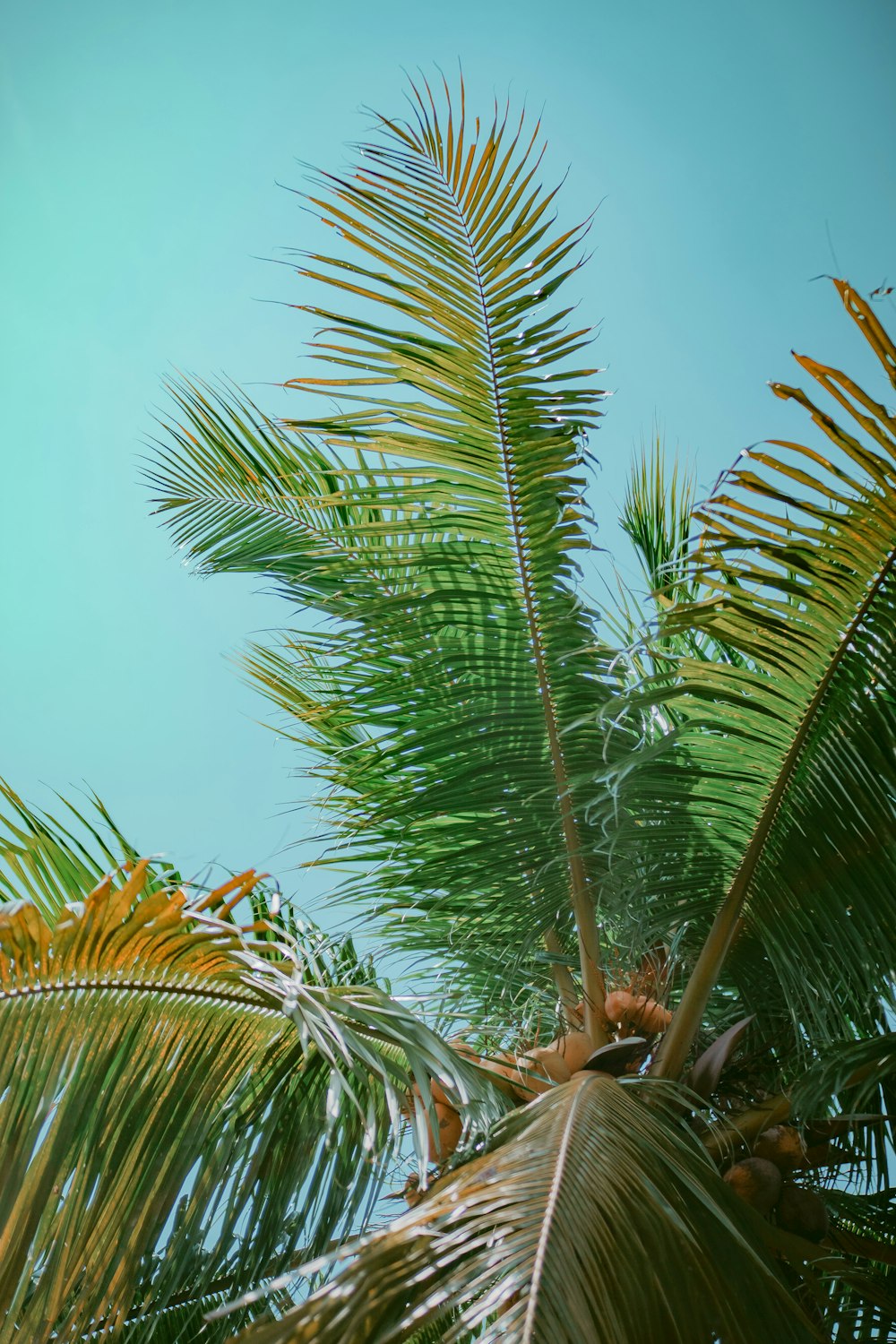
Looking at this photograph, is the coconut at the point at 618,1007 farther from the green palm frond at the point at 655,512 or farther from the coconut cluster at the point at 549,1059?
the green palm frond at the point at 655,512

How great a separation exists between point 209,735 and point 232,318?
3737 millimetres

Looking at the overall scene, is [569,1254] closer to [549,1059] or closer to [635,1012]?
[549,1059]

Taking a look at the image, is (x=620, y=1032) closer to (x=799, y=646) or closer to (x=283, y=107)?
(x=799, y=646)

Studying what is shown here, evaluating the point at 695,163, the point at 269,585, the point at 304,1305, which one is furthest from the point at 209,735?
the point at 304,1305

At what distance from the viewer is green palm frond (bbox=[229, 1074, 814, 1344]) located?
1437 millimetres

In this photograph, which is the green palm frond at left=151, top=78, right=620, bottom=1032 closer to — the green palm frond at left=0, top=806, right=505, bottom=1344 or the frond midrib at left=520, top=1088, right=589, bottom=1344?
the green palm frond at left=0, top=806, right=505, bottom=1344

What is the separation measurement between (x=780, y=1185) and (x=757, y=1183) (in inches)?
Answer: 3.0

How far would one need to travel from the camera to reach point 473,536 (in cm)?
260

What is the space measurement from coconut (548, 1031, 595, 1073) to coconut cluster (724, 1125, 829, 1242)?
0.32m

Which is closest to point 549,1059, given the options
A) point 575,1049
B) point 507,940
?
point 575,1049

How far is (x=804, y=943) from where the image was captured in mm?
2369

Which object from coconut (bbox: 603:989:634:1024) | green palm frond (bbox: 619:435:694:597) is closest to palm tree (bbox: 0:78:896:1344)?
coconut (bbox: 603:989:634:1024)

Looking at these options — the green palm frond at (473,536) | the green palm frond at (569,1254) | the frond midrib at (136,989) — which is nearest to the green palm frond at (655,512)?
the green palm frond at (473,536)

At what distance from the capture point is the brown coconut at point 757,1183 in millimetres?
2172
